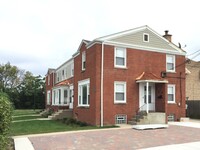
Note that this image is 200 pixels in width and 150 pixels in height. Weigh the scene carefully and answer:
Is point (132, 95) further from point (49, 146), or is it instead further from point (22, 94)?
point (22, 94)

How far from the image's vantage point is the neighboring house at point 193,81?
35125mm

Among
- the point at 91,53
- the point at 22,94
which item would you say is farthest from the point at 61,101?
the point at 22,94

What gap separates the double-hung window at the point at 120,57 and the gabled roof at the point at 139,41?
40 centimetres

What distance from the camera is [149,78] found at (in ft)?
69.7

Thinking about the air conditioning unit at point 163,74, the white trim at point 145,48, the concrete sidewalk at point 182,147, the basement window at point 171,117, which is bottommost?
the concrete sidewalk at point 182,147

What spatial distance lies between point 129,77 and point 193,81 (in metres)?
17.3

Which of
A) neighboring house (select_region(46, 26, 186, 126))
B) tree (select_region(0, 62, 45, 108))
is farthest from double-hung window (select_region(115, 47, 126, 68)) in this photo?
tree (select_region(0, 62, 45, 108))

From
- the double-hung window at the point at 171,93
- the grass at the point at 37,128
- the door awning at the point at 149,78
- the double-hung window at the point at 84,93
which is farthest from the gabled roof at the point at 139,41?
the grass at the point at 37,128

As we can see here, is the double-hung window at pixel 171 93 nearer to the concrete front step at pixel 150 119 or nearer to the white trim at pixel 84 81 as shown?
the concrete front step at pixel 150 119

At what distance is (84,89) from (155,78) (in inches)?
237

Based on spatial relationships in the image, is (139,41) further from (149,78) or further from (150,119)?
(150,119)

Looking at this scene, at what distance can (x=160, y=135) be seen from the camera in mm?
14867

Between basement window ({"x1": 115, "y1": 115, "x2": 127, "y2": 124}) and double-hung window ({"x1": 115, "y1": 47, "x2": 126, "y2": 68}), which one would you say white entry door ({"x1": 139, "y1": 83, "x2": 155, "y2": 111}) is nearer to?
basement window ({"x1": 115, "y1": 115, "x2": 127, "y2": 124})

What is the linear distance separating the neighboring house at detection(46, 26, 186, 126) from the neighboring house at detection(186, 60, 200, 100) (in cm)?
1163
